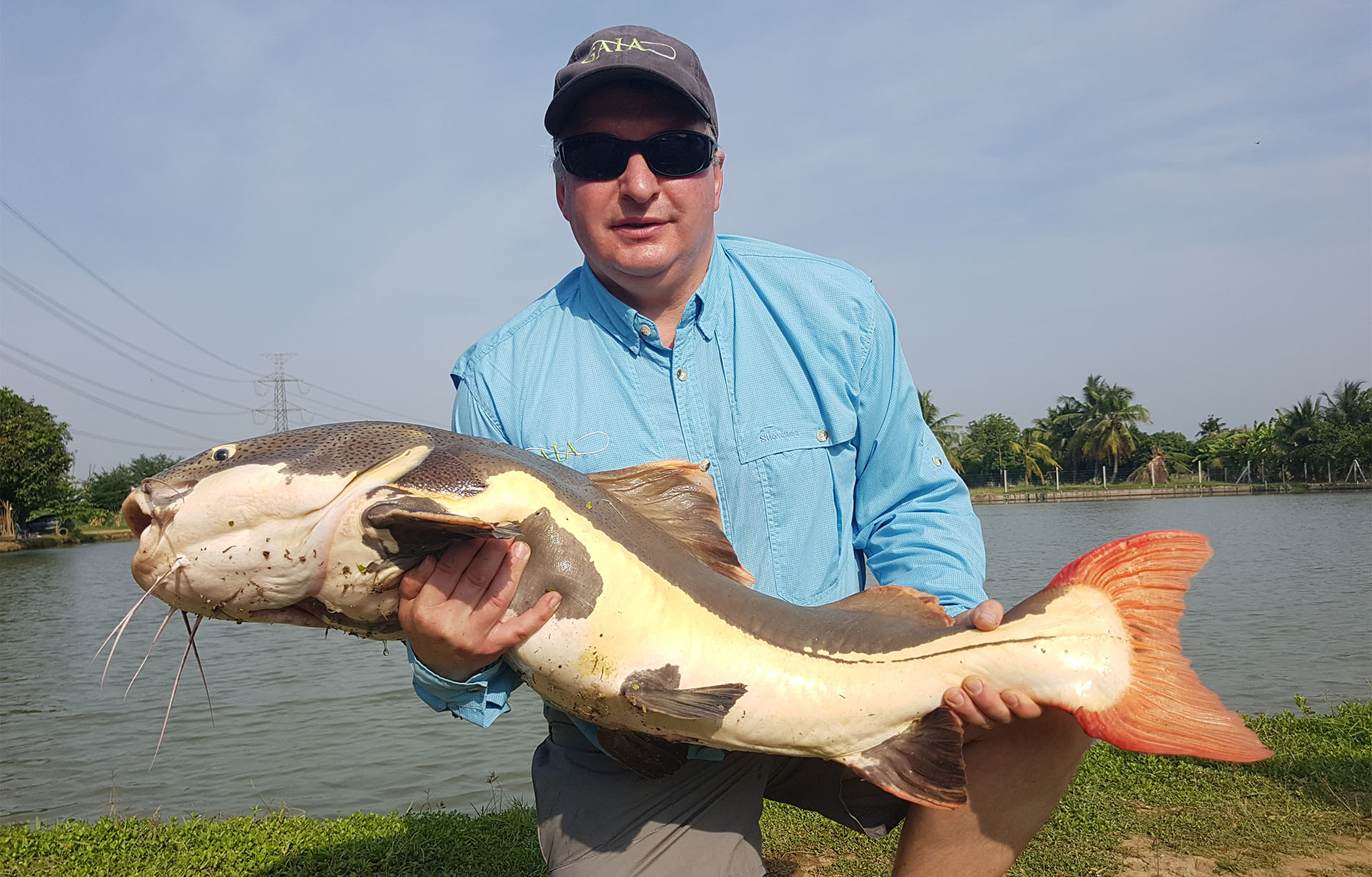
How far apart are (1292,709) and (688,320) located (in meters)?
8.40

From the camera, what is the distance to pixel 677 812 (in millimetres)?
3143

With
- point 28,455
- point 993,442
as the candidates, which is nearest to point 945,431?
point 993,442

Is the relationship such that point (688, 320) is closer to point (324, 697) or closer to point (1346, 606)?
point (324, 697)

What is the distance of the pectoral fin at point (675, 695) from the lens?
2498 millimetres

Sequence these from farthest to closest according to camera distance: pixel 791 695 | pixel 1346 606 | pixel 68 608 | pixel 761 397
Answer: pixel 68 608, pixel 1346 606, pixel 761 397, pixel 791 695

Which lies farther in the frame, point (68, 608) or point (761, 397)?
point (68, 608)

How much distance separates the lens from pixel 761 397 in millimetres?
3486

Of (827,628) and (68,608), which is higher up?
(827,628)

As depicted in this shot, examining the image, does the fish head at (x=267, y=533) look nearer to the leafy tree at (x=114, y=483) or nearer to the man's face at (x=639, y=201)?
the man's face at (x=639, y=201)

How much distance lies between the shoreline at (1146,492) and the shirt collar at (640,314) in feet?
183

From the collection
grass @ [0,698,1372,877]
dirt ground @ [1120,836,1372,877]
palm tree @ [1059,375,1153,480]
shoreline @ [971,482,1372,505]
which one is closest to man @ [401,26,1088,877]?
grass @ [0,698,1372,877]

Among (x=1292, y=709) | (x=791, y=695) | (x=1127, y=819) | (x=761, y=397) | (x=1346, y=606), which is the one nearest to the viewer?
(x=791, y=695)

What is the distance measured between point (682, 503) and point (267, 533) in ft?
3.99

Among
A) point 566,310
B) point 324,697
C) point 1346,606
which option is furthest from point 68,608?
point 1346,606
